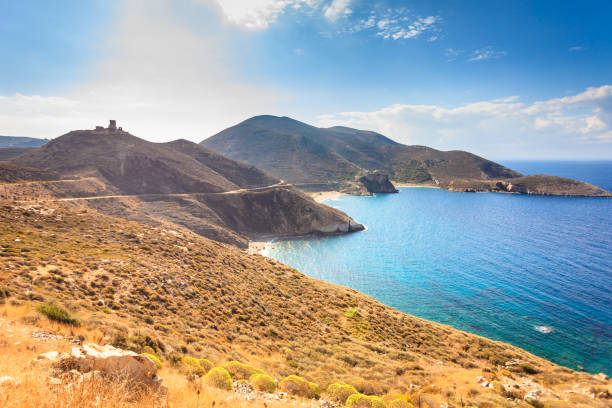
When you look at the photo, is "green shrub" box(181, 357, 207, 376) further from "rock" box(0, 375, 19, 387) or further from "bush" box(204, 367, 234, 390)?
"rock" box(0, 375, 19, 387)

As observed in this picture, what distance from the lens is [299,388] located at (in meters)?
12.3

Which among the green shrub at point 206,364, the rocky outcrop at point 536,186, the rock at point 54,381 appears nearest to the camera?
the rock at point 54,381

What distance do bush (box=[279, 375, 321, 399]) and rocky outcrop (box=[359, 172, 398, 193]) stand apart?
16634 cm

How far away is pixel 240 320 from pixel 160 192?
206 feet

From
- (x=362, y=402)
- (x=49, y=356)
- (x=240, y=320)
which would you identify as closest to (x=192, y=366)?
(x=49, y=356)

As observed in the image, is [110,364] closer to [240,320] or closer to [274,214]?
[240,320]

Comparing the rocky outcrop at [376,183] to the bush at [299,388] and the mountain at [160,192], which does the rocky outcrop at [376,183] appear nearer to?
the mountain at [160,192]

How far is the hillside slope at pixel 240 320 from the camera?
49.4ft

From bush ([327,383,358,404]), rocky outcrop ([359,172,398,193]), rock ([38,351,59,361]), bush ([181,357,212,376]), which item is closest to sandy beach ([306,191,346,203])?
rocky outcrop ([359,172,398,193])

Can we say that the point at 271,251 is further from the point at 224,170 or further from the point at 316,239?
the point at 224,170

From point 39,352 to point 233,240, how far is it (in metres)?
56.5

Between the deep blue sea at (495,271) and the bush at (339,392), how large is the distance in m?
29.5

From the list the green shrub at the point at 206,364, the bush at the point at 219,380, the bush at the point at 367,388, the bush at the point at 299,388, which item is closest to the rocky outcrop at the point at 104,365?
the bush at the point at 219,380

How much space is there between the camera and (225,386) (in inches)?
400
